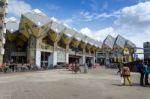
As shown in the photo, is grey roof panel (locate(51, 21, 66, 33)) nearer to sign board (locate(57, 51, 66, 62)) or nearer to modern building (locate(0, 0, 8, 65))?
sign board (locate(57, 51, 66, 62))

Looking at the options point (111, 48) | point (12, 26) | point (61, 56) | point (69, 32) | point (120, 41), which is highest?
point (120, 41)

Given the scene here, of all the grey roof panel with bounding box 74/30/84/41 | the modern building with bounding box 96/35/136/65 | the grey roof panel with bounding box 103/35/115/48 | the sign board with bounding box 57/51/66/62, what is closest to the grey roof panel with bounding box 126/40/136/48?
the modern building with bounding box 96/35/136/65

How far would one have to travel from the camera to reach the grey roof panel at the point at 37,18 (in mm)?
82312

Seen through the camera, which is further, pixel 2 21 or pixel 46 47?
pixel 46 47

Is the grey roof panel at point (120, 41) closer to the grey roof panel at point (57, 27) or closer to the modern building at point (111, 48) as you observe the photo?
the modern building at point (111, 48)

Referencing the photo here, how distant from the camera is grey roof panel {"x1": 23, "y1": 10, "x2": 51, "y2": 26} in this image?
8231cm

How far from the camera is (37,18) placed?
276ft

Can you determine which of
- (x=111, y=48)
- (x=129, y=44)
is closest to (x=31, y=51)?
(x=111, y=48)

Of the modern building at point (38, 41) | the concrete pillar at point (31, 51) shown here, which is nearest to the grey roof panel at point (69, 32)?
the modern building at point (38, 41)

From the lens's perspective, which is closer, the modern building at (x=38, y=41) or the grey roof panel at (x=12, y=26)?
the modern building at (x=38, y=41)

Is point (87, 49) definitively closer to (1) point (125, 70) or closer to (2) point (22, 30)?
(2) point (22, 30)

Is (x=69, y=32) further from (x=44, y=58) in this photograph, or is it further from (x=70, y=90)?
(x=70, y=90)

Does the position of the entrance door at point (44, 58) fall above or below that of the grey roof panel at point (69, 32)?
below

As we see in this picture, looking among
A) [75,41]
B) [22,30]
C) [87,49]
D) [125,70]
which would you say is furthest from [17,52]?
[125,70]
